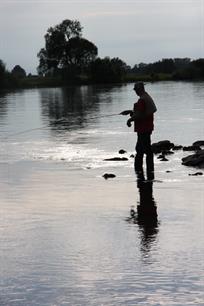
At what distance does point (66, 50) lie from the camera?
435 feet

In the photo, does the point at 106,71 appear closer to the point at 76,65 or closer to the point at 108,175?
the point at 76,65

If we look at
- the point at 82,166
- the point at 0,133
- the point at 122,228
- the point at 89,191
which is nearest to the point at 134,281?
the point at 122,228

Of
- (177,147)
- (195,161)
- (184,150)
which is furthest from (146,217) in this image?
(177,147)

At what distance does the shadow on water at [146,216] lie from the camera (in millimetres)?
7586

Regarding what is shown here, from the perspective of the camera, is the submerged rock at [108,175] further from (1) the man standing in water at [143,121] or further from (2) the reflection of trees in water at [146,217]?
(2) the reflection of trees in water at [146,217]

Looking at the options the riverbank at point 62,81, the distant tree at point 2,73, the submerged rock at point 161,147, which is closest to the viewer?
the submerged rock at point 161,147

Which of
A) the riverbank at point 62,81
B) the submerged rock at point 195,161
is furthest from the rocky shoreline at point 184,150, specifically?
the riverbank at point 62,81

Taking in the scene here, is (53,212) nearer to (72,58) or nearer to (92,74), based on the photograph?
(92,74)

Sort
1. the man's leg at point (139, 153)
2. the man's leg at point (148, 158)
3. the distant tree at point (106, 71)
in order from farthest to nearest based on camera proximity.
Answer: the distant tree at point (106, 71) < the man's leg at point (139, 153) < the man's leg at point (148, 158)

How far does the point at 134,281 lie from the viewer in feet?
20.0

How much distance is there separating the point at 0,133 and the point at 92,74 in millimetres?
99570

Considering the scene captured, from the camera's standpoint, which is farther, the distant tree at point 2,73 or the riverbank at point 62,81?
the riverbank at point 62,81

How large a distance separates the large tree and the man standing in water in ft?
384

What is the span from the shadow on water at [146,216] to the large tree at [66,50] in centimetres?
11978
